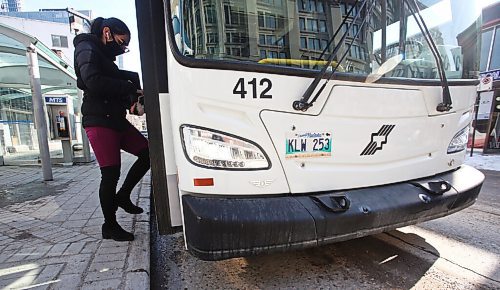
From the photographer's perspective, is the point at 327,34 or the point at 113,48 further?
the point at 113,48

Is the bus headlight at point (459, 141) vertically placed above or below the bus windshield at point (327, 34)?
below

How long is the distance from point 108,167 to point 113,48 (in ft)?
3.46

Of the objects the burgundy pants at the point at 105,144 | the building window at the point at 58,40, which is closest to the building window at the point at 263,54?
the burgundy pants at the point at 105,144

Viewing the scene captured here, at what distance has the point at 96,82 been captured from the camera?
95.3 inches

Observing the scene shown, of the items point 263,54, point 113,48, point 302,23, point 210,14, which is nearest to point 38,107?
point 113,48

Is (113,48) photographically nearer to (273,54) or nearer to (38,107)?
(273,54)

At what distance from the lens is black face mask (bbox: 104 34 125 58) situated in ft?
8.63

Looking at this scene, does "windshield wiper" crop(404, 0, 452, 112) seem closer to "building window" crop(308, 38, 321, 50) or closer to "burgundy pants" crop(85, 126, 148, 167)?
"building window" crop(308, 38, 321, 50)

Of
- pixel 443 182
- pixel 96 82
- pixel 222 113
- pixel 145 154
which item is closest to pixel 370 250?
pixel 443 182

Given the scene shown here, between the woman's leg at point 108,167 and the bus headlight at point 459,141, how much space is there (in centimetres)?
290

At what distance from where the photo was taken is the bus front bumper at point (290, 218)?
171 cm

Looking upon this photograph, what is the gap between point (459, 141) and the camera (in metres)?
2.65

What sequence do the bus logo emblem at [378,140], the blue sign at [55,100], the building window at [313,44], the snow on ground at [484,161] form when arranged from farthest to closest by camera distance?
the blue sign at [55,100] → the snow on ground at [484,161] → the bus logo emblem at [378,140] → the building window at [313,44]

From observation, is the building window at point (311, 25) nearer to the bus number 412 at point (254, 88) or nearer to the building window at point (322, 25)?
the building window at point (322, 25)
